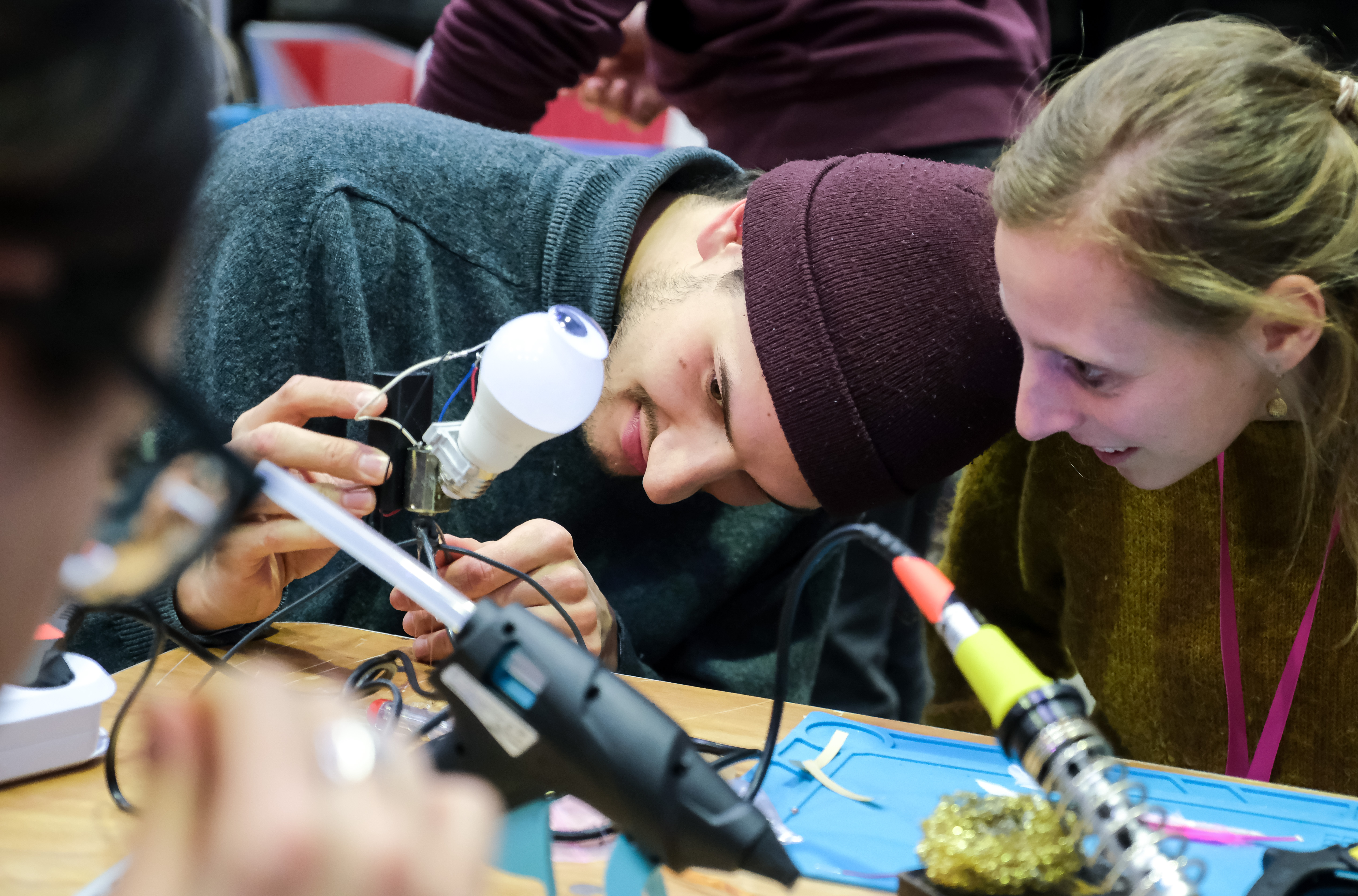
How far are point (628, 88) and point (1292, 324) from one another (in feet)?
3.55

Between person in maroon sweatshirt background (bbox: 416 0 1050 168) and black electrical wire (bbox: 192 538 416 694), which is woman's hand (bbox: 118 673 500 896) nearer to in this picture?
black electrical wire (bbox: 192 538 416 694)

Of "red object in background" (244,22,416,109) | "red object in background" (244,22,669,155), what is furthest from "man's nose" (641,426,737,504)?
"red object in background" (244,22,416,109)

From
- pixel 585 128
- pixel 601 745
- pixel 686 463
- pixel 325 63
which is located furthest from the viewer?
pixel 585 128

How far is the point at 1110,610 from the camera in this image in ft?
3.76

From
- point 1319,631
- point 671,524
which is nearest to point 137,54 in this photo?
point 671,524

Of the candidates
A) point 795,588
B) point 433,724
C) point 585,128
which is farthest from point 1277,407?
point 585,128

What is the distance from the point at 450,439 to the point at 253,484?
477mm

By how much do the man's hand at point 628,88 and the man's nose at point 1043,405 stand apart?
2.95 feet

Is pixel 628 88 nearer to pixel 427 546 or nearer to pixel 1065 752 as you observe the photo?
pixel 427 546

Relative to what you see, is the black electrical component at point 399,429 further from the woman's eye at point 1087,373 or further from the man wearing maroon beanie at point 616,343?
the woman's eye at point 1087,373

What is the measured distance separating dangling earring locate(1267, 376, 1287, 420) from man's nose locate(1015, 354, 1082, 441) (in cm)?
22

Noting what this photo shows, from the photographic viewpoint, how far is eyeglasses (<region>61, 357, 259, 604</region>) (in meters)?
0.27

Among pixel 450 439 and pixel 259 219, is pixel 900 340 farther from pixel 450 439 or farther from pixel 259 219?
pixel 259 219

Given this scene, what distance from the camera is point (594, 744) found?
442mm
